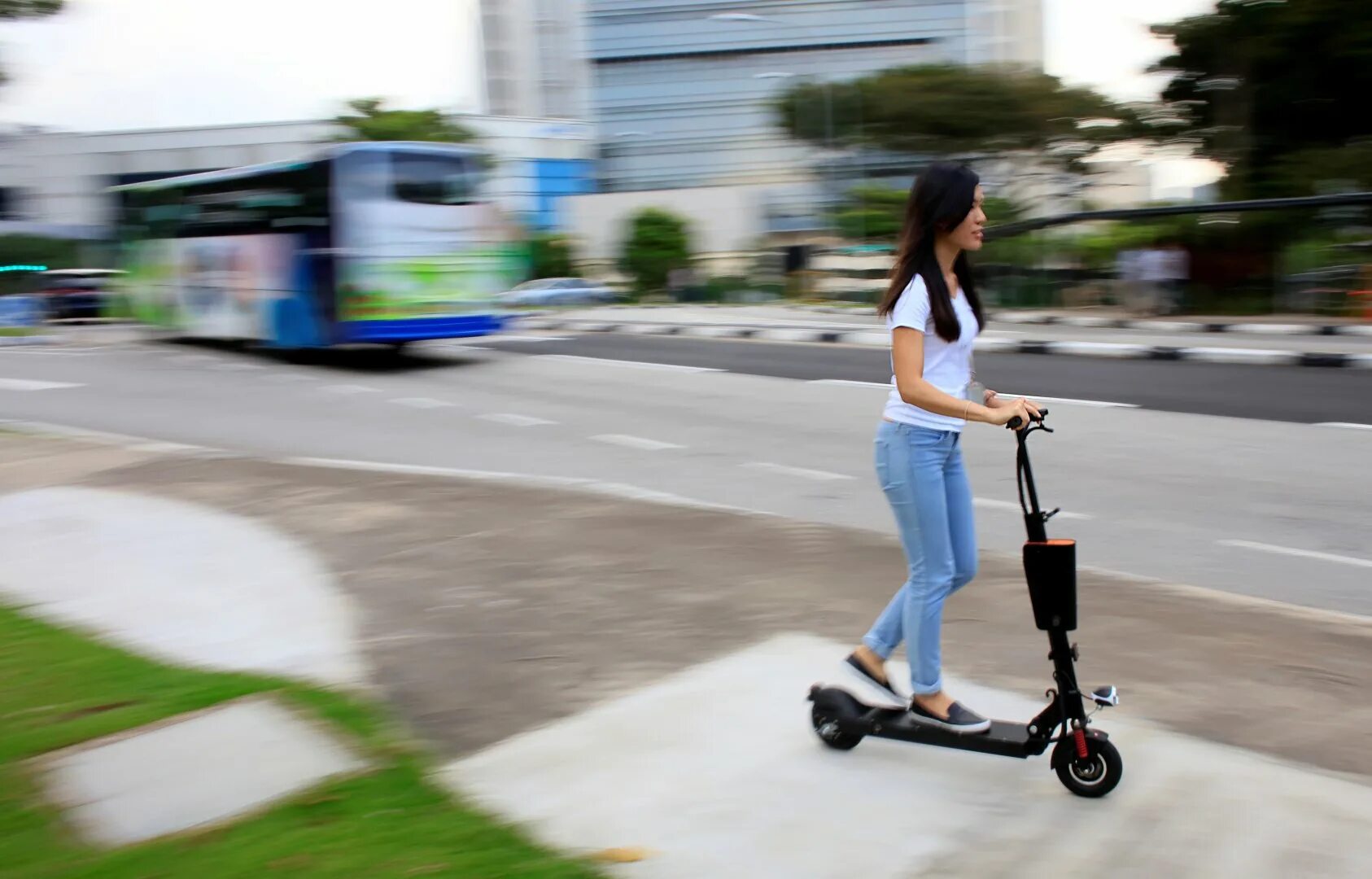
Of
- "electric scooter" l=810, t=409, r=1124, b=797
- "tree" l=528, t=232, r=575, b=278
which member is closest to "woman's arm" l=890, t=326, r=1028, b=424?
"electric scooter" l=810, t=409, r=1124, b=797

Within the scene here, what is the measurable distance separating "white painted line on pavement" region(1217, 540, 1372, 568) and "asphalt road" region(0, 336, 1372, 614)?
17 millimetres

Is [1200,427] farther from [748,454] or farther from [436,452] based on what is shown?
[436,452]

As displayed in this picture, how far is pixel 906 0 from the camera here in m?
100

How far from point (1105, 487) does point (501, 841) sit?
6.01 m

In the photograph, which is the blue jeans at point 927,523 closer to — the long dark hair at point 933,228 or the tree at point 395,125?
the long dark hair at point 933,228

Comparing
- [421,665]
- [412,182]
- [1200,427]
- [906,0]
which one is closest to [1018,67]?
[412,182]

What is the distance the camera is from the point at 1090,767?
11.8 feet

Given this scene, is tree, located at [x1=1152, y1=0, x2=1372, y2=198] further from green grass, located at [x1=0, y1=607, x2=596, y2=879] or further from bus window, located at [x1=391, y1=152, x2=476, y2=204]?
green grass, located at [x1=0, y1=607, x2=596, y2=879]

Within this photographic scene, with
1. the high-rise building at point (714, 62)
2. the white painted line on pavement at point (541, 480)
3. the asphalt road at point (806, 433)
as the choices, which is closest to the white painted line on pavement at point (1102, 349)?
the asphalt road at point (806, 433)

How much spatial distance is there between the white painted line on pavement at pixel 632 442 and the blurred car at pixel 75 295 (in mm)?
22426

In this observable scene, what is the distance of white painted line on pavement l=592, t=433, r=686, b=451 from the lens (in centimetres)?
1037

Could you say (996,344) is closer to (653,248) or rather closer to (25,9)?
(25,9)

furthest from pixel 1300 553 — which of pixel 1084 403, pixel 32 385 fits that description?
pixel 32 385

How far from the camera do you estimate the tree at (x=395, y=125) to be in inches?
2398
